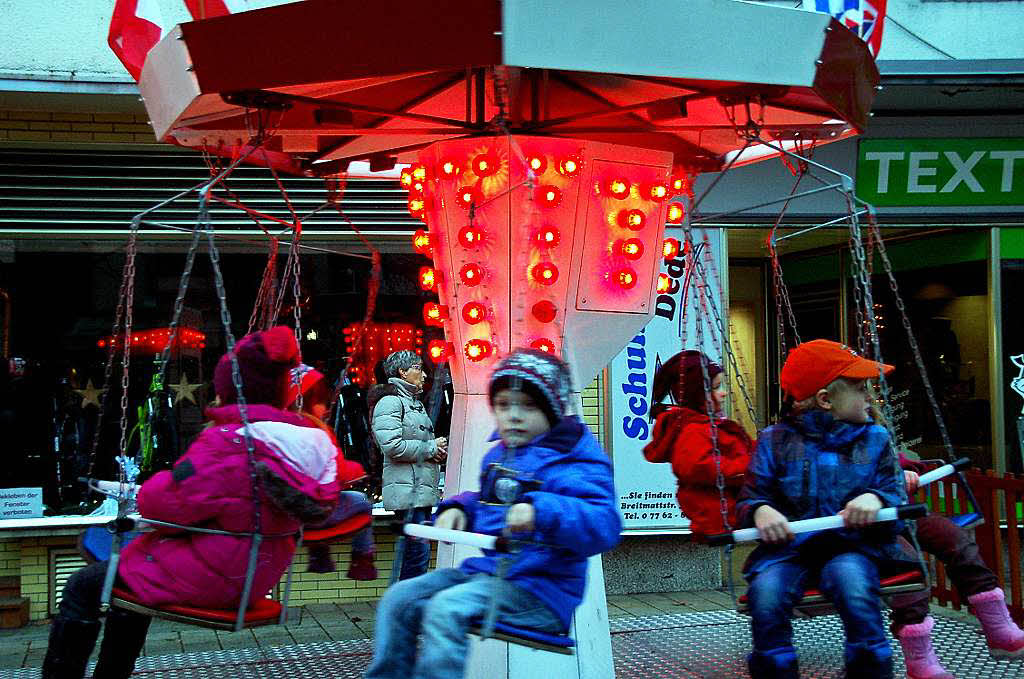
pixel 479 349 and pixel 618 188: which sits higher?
pixel 618 188

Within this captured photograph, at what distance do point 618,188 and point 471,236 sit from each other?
0.76 m

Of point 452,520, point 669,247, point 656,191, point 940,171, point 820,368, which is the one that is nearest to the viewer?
point 452,520

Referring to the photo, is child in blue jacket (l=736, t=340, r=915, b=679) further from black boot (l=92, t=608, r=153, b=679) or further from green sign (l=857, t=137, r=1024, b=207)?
green sign (l=857, t=137, r=1024, b=207)

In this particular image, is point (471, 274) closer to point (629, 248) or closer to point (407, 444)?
point (629, 248)

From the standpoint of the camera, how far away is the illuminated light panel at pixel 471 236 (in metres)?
5.92

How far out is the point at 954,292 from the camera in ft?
33.9

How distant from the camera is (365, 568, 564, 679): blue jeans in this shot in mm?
4117

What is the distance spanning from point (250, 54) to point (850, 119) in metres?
A: 2.59

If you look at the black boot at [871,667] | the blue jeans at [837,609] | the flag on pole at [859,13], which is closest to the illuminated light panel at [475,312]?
the blue jeans at [837,609]

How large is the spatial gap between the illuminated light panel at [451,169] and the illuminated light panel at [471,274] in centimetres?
45

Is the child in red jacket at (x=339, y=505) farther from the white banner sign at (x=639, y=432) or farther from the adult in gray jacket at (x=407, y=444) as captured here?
the white banner sign at (x=639, y=432)

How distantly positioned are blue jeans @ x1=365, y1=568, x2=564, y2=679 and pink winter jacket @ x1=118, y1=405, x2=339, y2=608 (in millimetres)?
675

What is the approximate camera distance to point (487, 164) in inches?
232

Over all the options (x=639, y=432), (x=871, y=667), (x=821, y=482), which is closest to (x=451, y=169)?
(x=821, y=482)
